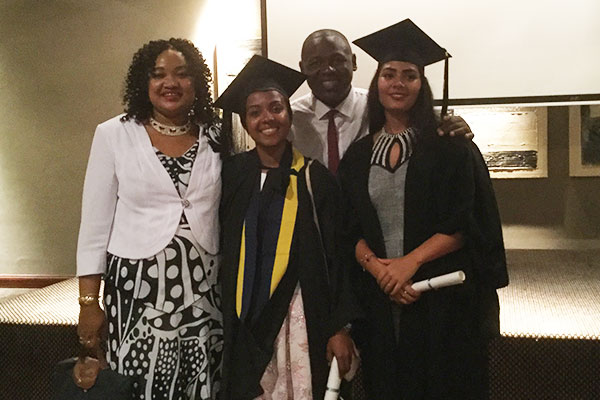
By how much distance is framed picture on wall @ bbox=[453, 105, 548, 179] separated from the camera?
138 inches

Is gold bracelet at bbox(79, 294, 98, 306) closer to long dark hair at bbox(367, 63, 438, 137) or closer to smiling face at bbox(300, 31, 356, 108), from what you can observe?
long dark hair at bbox(367, 63, 438, 137)

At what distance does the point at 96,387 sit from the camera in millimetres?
1609

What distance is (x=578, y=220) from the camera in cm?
353

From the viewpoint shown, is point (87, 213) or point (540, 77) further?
point (540, 77)

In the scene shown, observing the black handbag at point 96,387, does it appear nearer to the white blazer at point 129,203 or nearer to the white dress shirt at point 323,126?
the white blazer at point 129,203

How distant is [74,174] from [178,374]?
266 centimetres

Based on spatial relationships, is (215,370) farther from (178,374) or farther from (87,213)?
(87,213)

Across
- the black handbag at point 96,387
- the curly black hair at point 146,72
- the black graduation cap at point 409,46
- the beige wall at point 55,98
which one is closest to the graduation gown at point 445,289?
the black graduation cap at point 409,46

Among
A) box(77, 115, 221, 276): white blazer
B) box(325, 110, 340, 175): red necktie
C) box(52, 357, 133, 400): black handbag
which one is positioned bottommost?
box(52, 357, 133, 400): black handbag

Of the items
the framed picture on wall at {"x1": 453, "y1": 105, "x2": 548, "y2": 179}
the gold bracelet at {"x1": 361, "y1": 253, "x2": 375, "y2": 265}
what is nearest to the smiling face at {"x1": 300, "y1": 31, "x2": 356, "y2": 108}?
the gold bracelet at {"x1": 361, "y1": 253, "x2": 375, "y2": 265}

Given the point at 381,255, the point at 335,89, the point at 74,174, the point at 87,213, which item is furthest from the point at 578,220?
the point at 74,174

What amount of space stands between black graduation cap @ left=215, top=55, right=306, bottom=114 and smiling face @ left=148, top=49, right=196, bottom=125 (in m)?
0.12

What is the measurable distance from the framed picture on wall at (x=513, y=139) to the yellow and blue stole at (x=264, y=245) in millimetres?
2121

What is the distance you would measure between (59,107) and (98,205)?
2551 mm
